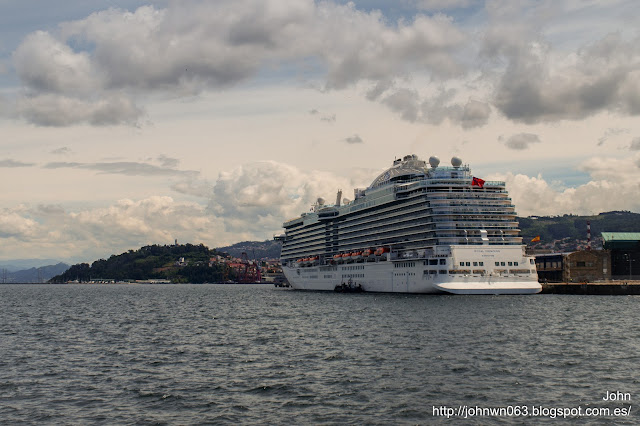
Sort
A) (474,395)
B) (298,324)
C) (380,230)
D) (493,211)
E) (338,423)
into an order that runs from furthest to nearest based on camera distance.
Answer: (380,230) → (493,211) → (298,324) → (474,395) → (338,423)

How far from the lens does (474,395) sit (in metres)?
34.0

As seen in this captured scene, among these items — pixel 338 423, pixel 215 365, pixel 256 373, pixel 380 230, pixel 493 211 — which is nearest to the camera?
pixel 338 423

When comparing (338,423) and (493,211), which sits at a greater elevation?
(493,211)

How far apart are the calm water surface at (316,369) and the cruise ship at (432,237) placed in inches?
1504

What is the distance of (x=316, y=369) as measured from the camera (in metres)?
42.6

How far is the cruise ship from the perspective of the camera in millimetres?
112562

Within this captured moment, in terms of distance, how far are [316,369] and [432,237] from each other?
264 ft

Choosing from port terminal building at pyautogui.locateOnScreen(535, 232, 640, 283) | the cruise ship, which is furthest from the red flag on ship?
port terminal building at pyautogui.locateOnScreen(535, 232, 640, 283)

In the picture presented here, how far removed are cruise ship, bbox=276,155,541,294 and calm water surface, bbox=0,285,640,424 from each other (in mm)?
38189

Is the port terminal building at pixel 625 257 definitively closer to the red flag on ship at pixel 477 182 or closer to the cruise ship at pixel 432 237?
the cruise ship at pixel 432 237

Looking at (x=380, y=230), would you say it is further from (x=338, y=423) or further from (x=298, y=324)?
(x=338, y=423)

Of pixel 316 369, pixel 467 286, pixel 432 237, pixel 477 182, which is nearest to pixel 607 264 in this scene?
pixel 477 182

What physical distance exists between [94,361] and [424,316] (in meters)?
40.4

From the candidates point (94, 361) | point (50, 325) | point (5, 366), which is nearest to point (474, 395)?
point (94, 361)
